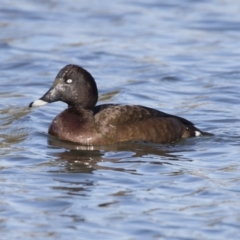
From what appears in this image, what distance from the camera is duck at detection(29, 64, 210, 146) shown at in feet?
32.4

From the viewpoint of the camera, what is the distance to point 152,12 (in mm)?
18859

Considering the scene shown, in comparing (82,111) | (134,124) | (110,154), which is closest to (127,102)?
(82,111)

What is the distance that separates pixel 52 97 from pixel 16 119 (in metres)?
1.24

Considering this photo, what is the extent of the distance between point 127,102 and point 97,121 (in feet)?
8.69

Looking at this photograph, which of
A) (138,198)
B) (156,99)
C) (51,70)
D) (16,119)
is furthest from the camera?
(51,70)

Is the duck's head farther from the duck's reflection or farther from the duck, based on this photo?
the duck's reflection

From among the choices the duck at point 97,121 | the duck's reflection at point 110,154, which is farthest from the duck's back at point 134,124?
the duck's reflection at point 110,154

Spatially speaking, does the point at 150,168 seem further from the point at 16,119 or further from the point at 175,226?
the point at 16,119

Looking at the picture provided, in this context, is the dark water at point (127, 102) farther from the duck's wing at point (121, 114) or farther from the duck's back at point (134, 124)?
the duck's wing at point (121, 114)

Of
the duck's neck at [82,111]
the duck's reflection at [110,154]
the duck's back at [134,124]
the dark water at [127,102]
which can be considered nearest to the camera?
the dark water at [127,102]

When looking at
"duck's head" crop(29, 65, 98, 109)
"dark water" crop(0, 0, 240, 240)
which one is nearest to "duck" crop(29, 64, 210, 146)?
"duck's head" crop(29, 65, 98, 109)

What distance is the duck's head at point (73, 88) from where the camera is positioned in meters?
10.2

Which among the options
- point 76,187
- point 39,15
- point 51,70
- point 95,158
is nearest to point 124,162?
point 95,158

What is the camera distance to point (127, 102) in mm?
12547
